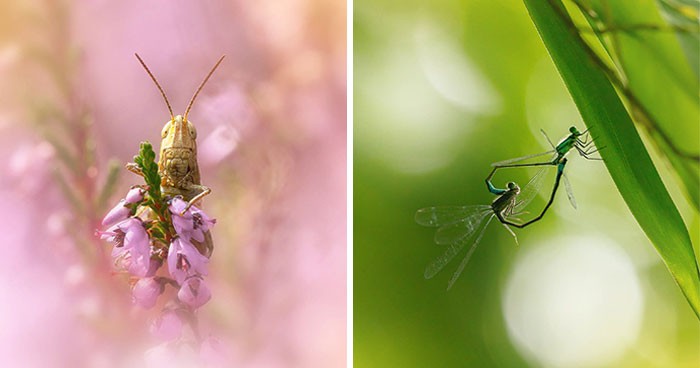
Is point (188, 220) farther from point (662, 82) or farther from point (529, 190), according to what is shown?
point (662, 82)

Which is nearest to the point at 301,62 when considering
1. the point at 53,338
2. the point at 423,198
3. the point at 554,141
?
the point at 423,198

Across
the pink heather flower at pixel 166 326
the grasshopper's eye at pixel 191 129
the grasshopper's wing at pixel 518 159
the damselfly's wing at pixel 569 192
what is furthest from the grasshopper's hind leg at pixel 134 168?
the damselfly's wing at pixel 569 192

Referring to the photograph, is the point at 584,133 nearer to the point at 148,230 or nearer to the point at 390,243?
the point at 390,243

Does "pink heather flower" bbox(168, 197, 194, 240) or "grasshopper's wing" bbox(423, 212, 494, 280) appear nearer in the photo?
"pink heather flower" bbox(168, 197, 194, 240)

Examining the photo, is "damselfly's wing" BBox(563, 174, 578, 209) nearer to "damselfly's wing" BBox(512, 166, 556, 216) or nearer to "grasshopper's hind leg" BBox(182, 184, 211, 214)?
"damselfly's wing" BBox(512, 166, 556, 216)

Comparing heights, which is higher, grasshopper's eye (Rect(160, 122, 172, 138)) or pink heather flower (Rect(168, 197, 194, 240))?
grasshopper's eye (Rect(160, 122, 172, 138))

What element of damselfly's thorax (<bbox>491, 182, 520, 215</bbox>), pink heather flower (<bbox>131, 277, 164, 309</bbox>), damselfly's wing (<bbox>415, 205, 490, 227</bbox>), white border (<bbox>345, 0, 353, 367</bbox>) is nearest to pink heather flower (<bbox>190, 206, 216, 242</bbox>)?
pink heather flower (<bbox>131, 277, 164, 309</bbox>)

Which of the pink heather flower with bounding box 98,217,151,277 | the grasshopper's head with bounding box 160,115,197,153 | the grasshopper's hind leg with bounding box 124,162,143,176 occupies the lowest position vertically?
the pink heather flower with bounding box 98,217,151,277
